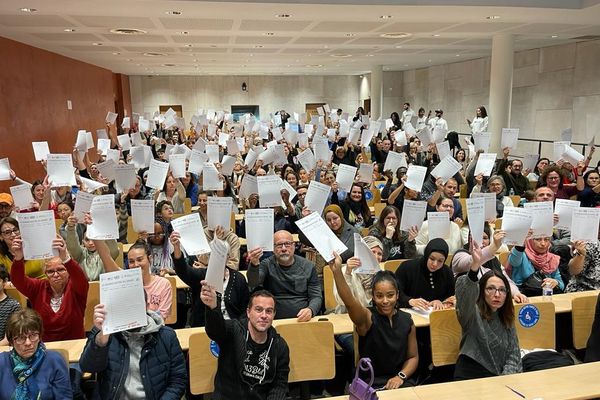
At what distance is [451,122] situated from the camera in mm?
19453

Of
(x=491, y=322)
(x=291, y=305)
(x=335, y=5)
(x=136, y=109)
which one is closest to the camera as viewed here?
(x=491, y=322)

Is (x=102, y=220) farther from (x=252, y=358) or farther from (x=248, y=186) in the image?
(x=248, y=186)

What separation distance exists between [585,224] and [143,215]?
13.0 feet

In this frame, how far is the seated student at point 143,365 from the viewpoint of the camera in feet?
9.27

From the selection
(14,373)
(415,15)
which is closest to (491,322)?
(14,373)

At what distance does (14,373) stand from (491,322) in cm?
298

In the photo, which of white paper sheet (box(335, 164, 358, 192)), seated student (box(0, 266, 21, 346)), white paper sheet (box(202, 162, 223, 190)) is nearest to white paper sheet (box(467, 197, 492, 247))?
white paper sheet (box(335, 164, 358, 192))

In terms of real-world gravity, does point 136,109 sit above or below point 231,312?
above

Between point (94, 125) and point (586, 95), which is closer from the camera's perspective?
point (586, 95)

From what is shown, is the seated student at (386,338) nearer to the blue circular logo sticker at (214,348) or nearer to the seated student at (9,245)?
the blue circular logo sticker at (214,348)

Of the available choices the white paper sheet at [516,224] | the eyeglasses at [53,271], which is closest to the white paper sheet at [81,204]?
the eyeglasses at [53,271]

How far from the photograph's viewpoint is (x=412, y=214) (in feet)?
16.0

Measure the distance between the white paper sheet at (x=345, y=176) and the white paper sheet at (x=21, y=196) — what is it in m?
3.74

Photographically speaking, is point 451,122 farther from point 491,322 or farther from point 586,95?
point 491,322
